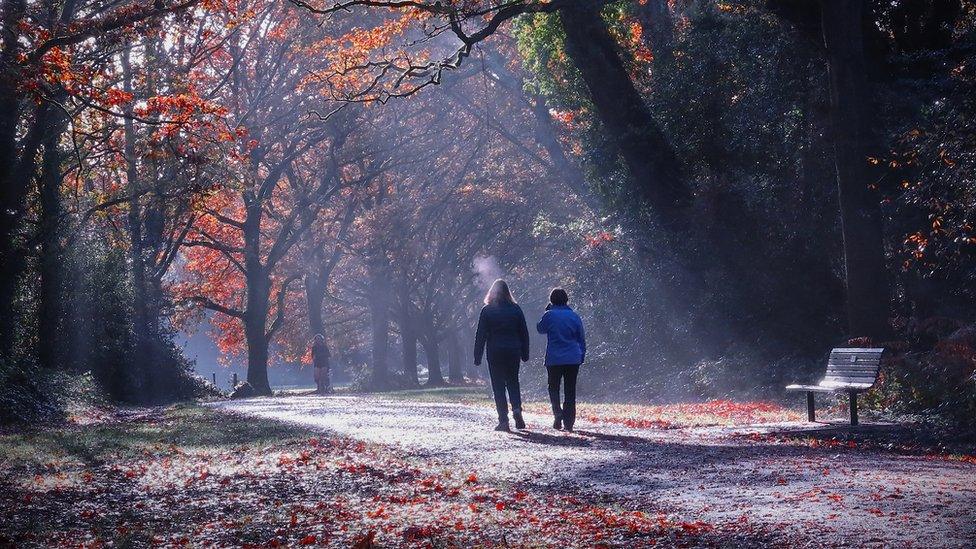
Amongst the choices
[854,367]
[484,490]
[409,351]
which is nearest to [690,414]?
[854,367]

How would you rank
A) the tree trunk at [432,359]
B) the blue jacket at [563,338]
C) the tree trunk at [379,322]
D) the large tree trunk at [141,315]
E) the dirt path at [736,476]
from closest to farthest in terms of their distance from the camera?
the dirt path at [736,476], the blue jacket at [563,338], the large tree trunk at [141,315], the tree trunk at [379,322], the tree trunk at [432,359]

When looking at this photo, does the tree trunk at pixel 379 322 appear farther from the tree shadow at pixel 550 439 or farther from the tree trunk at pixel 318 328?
the tree shadow at pixel 550 439

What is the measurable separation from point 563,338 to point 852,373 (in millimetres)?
3827

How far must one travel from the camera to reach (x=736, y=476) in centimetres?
915

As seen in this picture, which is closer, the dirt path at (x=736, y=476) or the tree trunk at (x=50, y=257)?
the dirt path at (x=736, y=476)

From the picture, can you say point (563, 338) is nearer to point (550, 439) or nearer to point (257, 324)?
point (550, 439)

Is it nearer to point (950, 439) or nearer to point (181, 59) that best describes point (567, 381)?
point (950, 439)

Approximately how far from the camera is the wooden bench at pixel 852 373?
13.5 metres

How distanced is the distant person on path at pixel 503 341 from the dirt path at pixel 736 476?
2.16 ft

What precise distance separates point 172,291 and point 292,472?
116ft

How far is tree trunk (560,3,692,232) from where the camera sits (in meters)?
22.3

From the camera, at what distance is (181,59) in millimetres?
28797

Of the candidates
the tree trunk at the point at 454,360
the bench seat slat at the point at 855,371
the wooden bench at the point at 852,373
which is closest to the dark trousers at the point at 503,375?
the wooden bench at the point at 852,373

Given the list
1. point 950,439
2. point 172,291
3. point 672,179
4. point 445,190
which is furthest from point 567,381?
point 172,291
